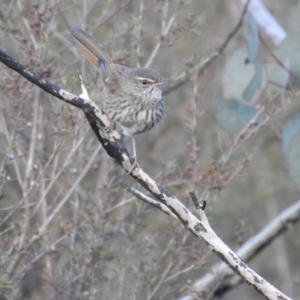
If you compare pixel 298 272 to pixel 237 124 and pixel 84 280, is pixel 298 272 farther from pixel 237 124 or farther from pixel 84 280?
pixel 84 280

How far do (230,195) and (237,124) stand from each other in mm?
3664

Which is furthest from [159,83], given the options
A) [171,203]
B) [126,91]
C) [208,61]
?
[171,203]

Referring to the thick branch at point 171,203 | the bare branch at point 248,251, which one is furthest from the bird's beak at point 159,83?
the thick branch at point 171,203

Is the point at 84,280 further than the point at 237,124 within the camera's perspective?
No

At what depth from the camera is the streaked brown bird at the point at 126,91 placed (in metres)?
5.05

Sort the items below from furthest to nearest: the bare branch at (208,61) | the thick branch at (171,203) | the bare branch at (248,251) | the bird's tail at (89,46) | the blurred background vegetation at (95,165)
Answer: the bare branch at (208,61), the bare branch at (248,251), the bird's tail at (89,46), the blurred background vegetation at (95,165), the thick branch at (171,203)

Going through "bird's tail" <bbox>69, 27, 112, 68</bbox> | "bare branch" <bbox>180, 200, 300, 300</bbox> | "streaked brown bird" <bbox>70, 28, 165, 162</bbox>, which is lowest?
"bare branch" <bbox>180, 200, 300, 300</bbox>

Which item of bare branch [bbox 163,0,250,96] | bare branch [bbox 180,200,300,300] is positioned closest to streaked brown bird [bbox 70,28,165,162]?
bare branch [bbox 163,0,250,96]

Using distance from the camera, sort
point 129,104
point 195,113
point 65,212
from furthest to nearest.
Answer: point 65,212
point 129,104
point 195,113

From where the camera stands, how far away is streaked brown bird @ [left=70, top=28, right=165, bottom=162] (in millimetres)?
5047

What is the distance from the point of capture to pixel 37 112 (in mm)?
4918

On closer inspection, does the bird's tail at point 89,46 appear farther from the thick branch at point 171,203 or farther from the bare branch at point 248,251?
the bare branch at point 248,251

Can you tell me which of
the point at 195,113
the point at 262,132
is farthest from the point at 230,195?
the point at 195,113

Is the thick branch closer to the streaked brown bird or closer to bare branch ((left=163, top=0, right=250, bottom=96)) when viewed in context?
the streaked brown bird
